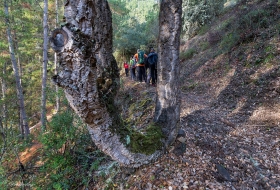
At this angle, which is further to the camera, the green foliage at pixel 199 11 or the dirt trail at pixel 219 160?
the green foliage at pixel 199 11

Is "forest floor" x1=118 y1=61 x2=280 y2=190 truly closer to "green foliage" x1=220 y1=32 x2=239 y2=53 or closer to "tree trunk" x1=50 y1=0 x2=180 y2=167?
"tree trunk" x1=50 y1=0 x2=180 y2=167

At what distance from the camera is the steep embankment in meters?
2.83

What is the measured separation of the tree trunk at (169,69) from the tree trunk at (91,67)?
3.50ft

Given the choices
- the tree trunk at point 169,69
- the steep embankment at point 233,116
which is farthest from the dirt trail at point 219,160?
the tree trunk at point 169,69

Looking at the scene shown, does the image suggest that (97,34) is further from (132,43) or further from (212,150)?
(132,43)

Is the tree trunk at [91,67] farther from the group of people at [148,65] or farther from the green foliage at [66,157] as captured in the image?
the group of people at [148,65]

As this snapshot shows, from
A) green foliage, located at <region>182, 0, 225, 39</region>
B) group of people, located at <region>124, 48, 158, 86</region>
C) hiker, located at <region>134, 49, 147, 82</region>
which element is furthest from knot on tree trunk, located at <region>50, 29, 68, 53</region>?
green foliage, located at <region>182, 0, 225, 39</region>

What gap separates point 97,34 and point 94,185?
113 inches

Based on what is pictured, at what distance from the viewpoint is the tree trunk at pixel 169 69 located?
2.62 metres

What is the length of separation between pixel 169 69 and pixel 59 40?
1.81 m

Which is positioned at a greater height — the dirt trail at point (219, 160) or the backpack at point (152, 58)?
the backpack at point (152, 58)

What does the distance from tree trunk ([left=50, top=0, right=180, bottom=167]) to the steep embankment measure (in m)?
1.30

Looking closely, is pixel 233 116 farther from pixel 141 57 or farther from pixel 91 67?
pixel 91 67

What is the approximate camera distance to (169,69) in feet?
9.23
